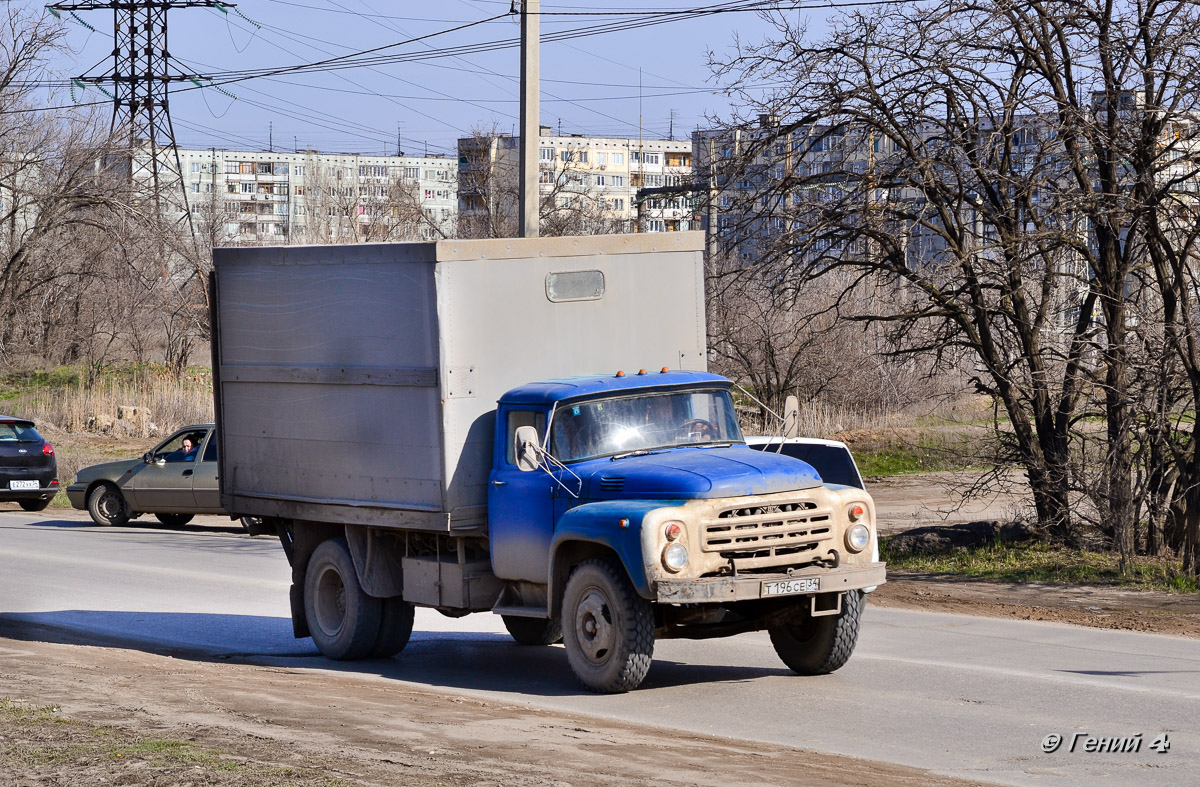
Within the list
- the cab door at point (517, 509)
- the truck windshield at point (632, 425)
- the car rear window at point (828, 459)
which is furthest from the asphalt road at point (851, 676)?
the truck windshield at point (632, 425)

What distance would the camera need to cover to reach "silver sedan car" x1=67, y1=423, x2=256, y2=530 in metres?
22.9

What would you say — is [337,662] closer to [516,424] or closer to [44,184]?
[516,424]

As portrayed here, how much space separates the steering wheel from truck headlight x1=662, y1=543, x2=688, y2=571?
1512 mm

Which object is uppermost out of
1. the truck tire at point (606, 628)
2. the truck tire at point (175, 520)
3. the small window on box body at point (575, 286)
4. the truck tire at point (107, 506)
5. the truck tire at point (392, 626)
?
the small window on box body at point (575, 286)

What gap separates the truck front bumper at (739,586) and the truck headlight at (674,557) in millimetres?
86

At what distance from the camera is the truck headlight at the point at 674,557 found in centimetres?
855

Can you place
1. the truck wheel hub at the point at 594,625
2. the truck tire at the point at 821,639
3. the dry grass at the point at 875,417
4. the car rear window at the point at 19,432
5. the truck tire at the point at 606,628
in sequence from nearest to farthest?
1. the truck tire at the point at 606,628
2. the truck wheel hub at the point at 594,625
3. the truck tire at the point at 821,639
4. the car rear window at the point at 19,432
5. the dry grass at the point at 875,417

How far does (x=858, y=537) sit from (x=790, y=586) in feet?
2.17

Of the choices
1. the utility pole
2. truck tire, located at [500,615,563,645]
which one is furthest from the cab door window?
the utility pole

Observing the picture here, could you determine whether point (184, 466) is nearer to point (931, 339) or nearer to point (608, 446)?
point (931, 339)

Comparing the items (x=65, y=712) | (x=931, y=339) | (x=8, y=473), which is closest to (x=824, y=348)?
(x=931, y=339)

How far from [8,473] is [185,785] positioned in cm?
2248

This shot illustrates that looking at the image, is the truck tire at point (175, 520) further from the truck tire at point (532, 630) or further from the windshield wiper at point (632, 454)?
the windshield wiper at point (632, 454)

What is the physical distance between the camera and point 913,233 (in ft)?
58.1
